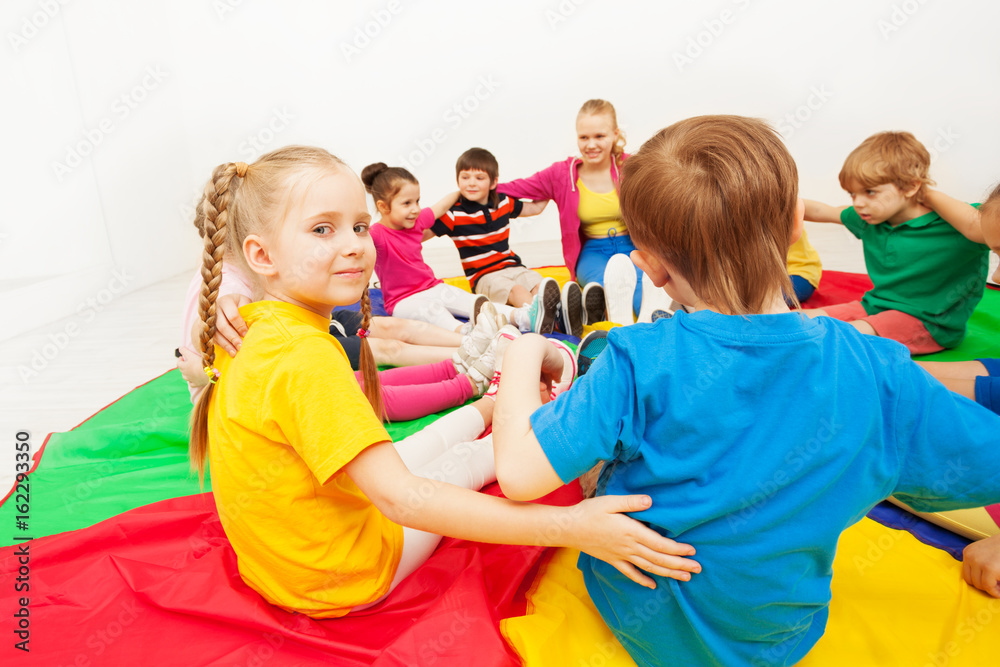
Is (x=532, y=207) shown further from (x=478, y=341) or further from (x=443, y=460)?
(x=443, y=460)

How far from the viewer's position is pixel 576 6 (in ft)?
14.3

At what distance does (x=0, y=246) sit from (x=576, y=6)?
11.6 feet

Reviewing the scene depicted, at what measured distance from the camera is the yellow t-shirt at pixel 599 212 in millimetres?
2682

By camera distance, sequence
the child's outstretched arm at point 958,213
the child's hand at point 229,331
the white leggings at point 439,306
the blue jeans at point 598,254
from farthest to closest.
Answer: the blue jeans at point 598,254, the white leggings at point 439,306, the child's outstretched arm at point 958,213, the child's hand at point 229,331

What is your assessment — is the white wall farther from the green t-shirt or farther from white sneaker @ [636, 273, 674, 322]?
the green t-shirt

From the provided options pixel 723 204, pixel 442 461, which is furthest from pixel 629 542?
pixel 442 461

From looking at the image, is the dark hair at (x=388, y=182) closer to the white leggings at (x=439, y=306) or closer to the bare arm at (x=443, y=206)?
the bare arm at (x=443, y=206)

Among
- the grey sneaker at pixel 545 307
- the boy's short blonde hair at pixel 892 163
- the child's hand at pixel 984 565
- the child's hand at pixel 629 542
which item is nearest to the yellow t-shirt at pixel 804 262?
the boy's short blonde hair at pixel 892 163

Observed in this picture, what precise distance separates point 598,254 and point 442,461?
5.29 feet

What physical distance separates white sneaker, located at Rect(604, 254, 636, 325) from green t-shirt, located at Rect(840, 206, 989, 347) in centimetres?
77

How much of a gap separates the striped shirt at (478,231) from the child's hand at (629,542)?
2.10m

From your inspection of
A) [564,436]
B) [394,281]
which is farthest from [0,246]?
[564,436]

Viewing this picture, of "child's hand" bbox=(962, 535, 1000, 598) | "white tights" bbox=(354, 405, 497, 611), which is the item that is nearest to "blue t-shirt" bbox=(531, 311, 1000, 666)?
"child's hand" bbox=(962, 535, 1000, 598)

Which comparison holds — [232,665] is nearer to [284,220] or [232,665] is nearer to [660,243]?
[284,220]
